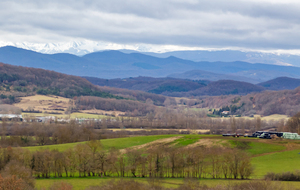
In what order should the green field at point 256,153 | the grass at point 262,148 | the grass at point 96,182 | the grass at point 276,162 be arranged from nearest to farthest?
the grass at point 96,182, the green field at point 256,153, the grass at point 276,162, the grass at point 262,148

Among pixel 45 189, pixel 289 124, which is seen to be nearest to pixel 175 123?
pixel 289 124

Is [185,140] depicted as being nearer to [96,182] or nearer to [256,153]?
[256,153]

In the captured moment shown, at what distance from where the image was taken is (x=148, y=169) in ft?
262

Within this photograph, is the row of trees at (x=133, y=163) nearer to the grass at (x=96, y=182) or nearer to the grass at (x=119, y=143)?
the grass at (x=96, y=182)

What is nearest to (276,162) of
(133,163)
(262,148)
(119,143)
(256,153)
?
(256,153)

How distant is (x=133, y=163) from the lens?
266ft

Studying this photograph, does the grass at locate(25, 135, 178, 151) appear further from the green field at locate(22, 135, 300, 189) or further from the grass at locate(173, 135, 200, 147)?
the grass at locate(173, 135, 200, 147)

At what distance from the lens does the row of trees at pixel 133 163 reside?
77.8 meters

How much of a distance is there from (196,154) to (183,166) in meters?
4.60

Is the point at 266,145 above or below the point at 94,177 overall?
above

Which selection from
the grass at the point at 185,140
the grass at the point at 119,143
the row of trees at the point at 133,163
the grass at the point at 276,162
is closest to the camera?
the grass at the point at 276,162

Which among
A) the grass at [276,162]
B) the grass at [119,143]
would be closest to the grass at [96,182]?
the grass at [276,162]

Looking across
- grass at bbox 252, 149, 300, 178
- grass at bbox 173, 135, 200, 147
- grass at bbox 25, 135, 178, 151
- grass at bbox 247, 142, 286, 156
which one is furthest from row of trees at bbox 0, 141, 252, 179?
grass at bbox 25, 135, 178, 151

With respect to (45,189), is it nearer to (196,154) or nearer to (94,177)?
(94,177)
